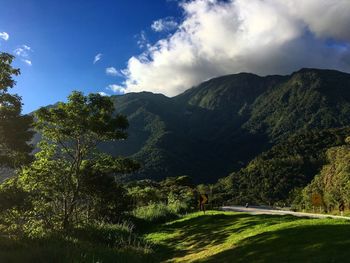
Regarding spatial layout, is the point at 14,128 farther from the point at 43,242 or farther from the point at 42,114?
the point at 43,242

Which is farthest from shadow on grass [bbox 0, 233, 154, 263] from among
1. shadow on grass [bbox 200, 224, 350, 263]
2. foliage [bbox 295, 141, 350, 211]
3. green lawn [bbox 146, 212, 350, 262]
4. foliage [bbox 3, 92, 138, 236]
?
foliage [bbox 295, 141, 350, 211]

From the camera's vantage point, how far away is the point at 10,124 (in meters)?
20.1

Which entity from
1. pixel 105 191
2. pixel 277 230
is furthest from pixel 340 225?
pixel 105 191

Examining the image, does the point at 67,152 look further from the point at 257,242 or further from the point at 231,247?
the point at 257,242

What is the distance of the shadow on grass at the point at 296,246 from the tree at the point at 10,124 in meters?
10.3

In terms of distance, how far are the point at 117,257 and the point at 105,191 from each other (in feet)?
45.4

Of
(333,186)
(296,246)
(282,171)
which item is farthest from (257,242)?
(282,171)

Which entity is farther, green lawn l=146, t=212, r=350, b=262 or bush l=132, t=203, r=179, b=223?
bush l=132, t=203, r=179, b=223

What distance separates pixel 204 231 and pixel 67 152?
778 cm

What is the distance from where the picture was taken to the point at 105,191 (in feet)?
93.4

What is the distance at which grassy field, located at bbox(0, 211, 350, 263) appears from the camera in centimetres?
1249

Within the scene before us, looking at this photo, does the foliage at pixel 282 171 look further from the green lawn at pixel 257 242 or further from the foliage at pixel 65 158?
the foliage at pixel 65 158

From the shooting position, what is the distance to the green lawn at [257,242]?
40.3 ft

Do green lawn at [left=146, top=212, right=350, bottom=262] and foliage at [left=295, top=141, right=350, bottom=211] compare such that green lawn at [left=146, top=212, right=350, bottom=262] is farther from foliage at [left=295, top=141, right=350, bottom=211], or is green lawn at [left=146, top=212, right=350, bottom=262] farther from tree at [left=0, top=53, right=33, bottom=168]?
foliage at [left=295, top=141, right=350, bottom=211]
